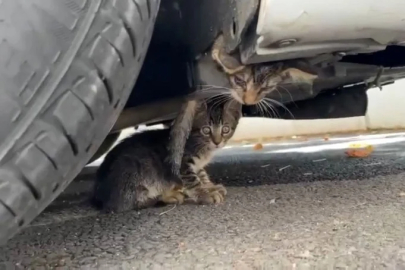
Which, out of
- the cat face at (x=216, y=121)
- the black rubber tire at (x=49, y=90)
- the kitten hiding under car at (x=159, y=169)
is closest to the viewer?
the black rubber tire at (x=49, y=90)

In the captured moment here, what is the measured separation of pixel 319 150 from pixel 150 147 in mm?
1025

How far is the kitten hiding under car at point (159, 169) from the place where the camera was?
1394mm

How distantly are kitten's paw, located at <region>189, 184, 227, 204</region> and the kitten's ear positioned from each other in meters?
0.36

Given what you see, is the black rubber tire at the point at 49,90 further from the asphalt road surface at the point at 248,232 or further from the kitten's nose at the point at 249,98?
the kitten's nose at the point at 249,98

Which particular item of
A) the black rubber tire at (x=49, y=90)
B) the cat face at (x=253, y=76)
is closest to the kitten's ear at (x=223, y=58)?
the cat face at (x=253, y=76)

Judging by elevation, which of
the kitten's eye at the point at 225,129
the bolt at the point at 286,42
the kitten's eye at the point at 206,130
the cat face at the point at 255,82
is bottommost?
the kitten's eye at the point at 225,129

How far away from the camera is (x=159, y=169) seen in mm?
1574

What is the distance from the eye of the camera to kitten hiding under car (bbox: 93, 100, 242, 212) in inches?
54.9

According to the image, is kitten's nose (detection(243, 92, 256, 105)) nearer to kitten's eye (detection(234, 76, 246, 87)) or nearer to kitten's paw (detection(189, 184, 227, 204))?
kitten's eye (detection(234, 76, 246, 87))

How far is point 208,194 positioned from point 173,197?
0.17 m

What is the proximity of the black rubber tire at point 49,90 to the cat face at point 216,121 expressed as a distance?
1002mm

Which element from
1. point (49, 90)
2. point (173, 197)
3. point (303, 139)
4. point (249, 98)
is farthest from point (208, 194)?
point (303, 139)

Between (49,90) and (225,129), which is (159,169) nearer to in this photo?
(225,129)

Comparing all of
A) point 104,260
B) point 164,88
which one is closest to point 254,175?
point 164,88
